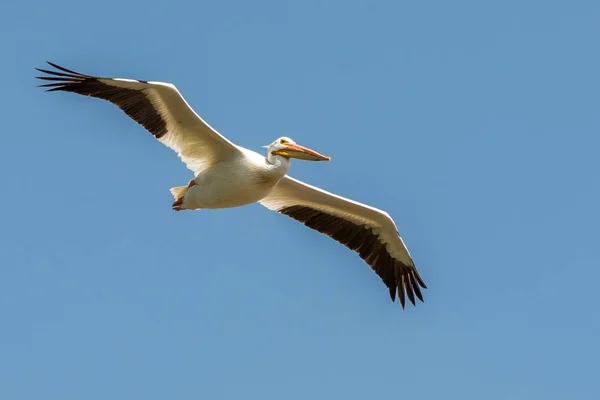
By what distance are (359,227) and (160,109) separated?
3639 mm

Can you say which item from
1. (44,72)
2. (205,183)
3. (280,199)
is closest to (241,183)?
(205,183)

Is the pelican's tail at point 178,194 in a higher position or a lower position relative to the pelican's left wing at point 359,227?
lower

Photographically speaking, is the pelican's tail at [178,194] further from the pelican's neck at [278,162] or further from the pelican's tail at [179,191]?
the pelican's neck at [278,162]

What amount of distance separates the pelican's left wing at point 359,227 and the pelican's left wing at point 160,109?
1578mm

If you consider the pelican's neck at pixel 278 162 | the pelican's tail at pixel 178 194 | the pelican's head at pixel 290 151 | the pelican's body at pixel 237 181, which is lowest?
the pelican's tail at pixel 178 194

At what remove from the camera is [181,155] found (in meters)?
14.5

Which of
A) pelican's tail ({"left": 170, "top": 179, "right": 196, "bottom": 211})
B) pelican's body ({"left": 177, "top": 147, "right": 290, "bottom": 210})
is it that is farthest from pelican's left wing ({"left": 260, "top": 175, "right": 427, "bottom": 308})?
pelican's tail ({"left": 170, "top": 179, "right": 196, "bottom": 211})

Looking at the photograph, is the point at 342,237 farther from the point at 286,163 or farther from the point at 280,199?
the point at 286,163

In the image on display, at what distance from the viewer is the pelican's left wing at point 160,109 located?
45.4 ft

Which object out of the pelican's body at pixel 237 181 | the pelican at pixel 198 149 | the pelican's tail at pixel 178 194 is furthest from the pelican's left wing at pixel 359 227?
the pelican's tail at pixel 178 194

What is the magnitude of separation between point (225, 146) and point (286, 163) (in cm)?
83

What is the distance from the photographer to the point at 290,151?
14.2 meters

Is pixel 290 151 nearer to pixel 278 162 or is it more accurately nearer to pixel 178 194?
pixel 278 162

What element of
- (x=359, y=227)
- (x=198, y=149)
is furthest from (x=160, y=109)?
(x=359, y=227)
